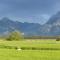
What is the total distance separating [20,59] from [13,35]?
84975mm

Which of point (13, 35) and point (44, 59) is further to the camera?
Answer: point (13, 35)

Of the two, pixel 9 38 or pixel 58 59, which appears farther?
pixel 9 38

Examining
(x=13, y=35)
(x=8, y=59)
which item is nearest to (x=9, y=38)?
(x=13, y=35)

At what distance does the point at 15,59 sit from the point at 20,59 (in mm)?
562

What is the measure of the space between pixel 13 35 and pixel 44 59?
84744mm

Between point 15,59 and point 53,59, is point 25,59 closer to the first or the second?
point 15,59

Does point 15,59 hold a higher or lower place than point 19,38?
lower

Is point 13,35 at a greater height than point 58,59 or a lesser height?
greater

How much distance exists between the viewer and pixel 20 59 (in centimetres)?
2684

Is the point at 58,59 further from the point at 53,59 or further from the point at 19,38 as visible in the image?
the point at 19,38

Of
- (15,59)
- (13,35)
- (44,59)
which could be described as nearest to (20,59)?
(15,59)

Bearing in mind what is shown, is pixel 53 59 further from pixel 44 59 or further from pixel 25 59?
pixel 25 59

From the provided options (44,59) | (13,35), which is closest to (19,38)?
(13,35)

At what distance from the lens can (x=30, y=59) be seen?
2695 cm
